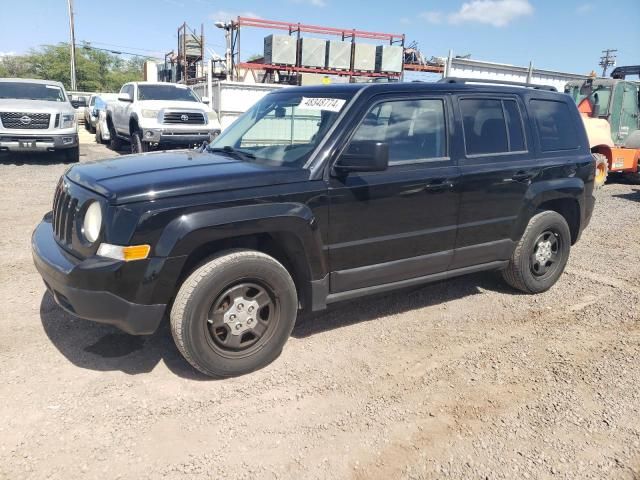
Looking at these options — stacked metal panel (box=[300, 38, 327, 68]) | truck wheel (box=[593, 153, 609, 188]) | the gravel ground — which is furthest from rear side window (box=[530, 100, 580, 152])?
stacked metal panel (box=[300, 38, 327, 68])

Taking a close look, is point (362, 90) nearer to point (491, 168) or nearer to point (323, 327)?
point (491, 168)

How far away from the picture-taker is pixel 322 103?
3773 millimetres

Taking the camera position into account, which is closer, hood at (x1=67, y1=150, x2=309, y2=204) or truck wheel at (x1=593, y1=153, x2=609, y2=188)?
hood at (x1=67, y1=150, x2=309, y2=204)

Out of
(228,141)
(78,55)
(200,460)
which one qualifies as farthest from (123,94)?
(78,55)

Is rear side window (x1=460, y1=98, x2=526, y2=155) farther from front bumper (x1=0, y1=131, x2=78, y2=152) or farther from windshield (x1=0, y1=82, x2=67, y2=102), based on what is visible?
windshield (x1=0, y1=82, x2=67, y2=102)

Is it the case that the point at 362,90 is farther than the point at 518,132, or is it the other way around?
the point at 518,132

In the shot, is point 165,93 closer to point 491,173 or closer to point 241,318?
point 491,173

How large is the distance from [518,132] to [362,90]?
1.63 metres

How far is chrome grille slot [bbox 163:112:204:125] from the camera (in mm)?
12344

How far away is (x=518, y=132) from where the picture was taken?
445 centimetres

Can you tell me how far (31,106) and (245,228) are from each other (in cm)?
1107

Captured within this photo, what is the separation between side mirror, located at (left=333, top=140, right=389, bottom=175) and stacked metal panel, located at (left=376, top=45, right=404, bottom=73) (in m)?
28.2

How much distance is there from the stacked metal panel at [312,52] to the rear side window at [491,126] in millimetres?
25123

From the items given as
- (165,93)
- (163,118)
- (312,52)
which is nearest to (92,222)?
(163,118)
